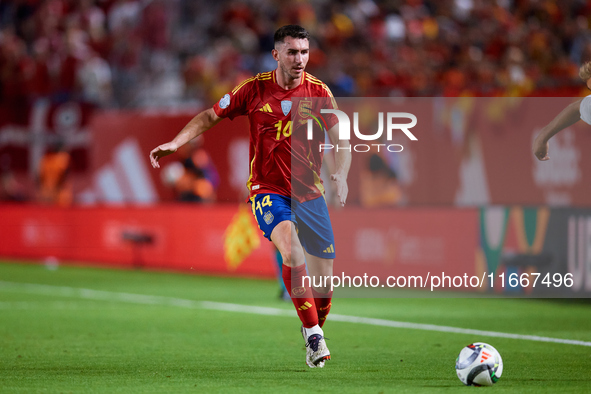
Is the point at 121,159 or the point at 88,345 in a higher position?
the point at 121,159

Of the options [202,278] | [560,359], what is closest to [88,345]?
[560,359]

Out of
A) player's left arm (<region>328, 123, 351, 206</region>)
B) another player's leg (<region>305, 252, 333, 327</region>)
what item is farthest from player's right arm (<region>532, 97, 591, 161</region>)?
another player's leg (<region>305, 252, 333, 327</region>)

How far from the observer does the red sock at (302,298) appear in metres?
7.37

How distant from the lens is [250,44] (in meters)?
21.2

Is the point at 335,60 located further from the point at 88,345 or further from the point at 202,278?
the point at 88,345

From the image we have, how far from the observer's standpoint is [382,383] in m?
6.65

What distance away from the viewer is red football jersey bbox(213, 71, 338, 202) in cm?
753

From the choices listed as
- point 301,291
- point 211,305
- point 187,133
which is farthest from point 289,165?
point 211,305

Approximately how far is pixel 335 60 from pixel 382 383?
13647mm

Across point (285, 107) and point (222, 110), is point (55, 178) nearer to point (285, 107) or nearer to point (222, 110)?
point (222, 110)

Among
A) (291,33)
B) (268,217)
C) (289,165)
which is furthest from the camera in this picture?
(289,165)

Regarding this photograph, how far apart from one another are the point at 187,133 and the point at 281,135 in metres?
0.74

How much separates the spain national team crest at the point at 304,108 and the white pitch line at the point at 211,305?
3265 mm

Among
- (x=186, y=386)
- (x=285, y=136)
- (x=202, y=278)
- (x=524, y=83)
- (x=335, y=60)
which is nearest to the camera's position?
(x=186, y=386)
